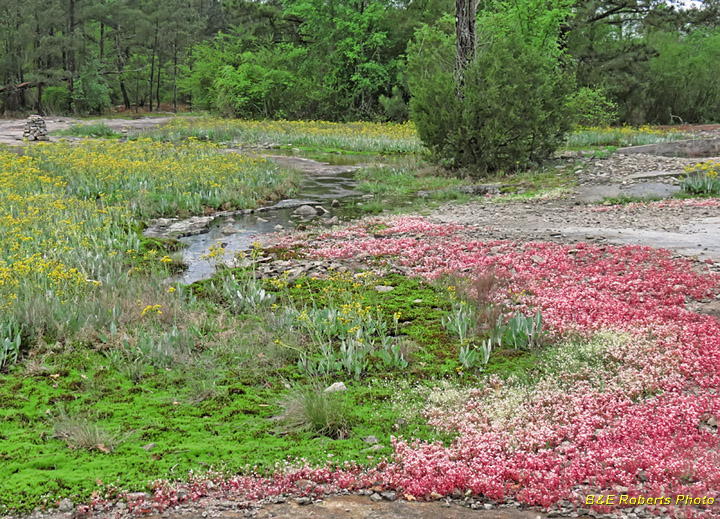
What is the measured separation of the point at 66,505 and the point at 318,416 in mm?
1774

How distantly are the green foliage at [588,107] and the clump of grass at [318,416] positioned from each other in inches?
697

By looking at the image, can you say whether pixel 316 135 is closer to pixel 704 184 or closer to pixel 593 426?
pixel 704 184

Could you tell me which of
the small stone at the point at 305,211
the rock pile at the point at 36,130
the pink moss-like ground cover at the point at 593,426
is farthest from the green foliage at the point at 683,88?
the pink moss-like ground cover at the point at 593,426

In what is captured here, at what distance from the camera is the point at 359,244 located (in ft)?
35.7

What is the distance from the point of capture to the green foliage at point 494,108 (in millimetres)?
16719

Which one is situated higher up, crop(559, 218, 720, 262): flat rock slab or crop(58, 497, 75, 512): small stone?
crop(559, 218, 720, 262): flat rock slab

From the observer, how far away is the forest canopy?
116 feet

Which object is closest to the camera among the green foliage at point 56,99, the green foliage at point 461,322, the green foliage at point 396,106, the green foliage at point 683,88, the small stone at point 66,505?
the small stone at point 66,505

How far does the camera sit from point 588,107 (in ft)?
103

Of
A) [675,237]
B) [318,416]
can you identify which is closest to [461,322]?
[318,416]

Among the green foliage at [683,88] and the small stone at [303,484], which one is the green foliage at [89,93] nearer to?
the green foliage at [683,88]

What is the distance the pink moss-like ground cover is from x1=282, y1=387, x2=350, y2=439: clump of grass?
0.52 m

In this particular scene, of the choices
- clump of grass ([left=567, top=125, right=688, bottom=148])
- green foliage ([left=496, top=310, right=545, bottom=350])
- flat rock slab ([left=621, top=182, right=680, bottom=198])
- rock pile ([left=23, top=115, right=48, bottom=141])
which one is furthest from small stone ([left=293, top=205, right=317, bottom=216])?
rock pile ([left=23, top=115, right=48, bottom=141])

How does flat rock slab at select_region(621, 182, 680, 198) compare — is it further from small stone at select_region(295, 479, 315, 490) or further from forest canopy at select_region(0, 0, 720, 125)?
small stone at select_region(295, 479, 315, 490)
